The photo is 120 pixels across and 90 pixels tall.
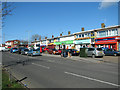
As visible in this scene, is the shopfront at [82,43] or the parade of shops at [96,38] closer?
the parade of shops at [96,38]

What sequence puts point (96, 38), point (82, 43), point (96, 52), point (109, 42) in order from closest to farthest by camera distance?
point (96, 52)
point (109, 42)
point (96, 38)
point (82, 43)

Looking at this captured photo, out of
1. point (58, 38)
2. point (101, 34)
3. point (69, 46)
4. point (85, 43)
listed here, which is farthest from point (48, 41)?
point (101, 34)

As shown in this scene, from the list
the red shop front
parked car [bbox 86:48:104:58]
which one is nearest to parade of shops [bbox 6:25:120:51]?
the red shop front

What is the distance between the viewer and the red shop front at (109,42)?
2919cm

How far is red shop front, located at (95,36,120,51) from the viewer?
29.2 meters

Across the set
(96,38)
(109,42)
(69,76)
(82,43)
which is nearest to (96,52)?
(109,42)

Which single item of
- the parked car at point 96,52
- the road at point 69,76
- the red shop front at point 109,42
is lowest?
the road at point 69,76

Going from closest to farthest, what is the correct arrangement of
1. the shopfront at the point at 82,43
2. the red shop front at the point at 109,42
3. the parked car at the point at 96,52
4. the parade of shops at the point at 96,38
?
the parked car at the point at 96,52 < the red shop front at the point at 109,42 < the parade of shops at the point at 96,38 < the shopfront at the point at 82,43

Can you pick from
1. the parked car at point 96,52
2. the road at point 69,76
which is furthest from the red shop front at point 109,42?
the road at point 69,76

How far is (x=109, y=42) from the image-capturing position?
31047 mm

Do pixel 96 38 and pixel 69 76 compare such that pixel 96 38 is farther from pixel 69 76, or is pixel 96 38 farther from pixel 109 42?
pixel 69 76

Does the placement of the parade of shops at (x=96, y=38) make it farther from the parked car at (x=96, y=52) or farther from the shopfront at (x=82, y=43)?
the parked car at (x=96, y=52)

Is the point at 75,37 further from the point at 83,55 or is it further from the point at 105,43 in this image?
the point at 83,55

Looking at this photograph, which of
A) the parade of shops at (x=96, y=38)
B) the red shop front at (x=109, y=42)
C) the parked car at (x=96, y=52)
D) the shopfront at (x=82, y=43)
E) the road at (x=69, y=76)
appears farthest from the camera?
the shopfront at (x=82, y=43)
